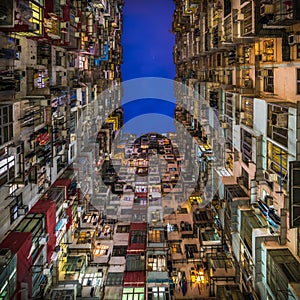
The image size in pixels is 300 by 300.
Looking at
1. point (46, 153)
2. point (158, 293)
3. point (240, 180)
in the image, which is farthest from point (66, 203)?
point (240, 180)

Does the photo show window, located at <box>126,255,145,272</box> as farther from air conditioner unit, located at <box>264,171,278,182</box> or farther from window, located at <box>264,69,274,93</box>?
window, located at <box>264,69,274,93</box>

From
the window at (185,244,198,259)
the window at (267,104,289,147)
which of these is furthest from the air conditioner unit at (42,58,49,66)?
the window at (185,244,198,259)

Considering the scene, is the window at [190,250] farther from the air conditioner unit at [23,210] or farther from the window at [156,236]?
the air conditioner unit at [23,210]

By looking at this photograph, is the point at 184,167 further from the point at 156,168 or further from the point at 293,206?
the point at 293,206

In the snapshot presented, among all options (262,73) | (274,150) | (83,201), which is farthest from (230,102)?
(83,201)

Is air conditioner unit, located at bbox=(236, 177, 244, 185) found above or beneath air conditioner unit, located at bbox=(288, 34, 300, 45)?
beneath

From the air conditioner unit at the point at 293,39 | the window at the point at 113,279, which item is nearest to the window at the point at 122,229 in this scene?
the window at the point at 113,279
